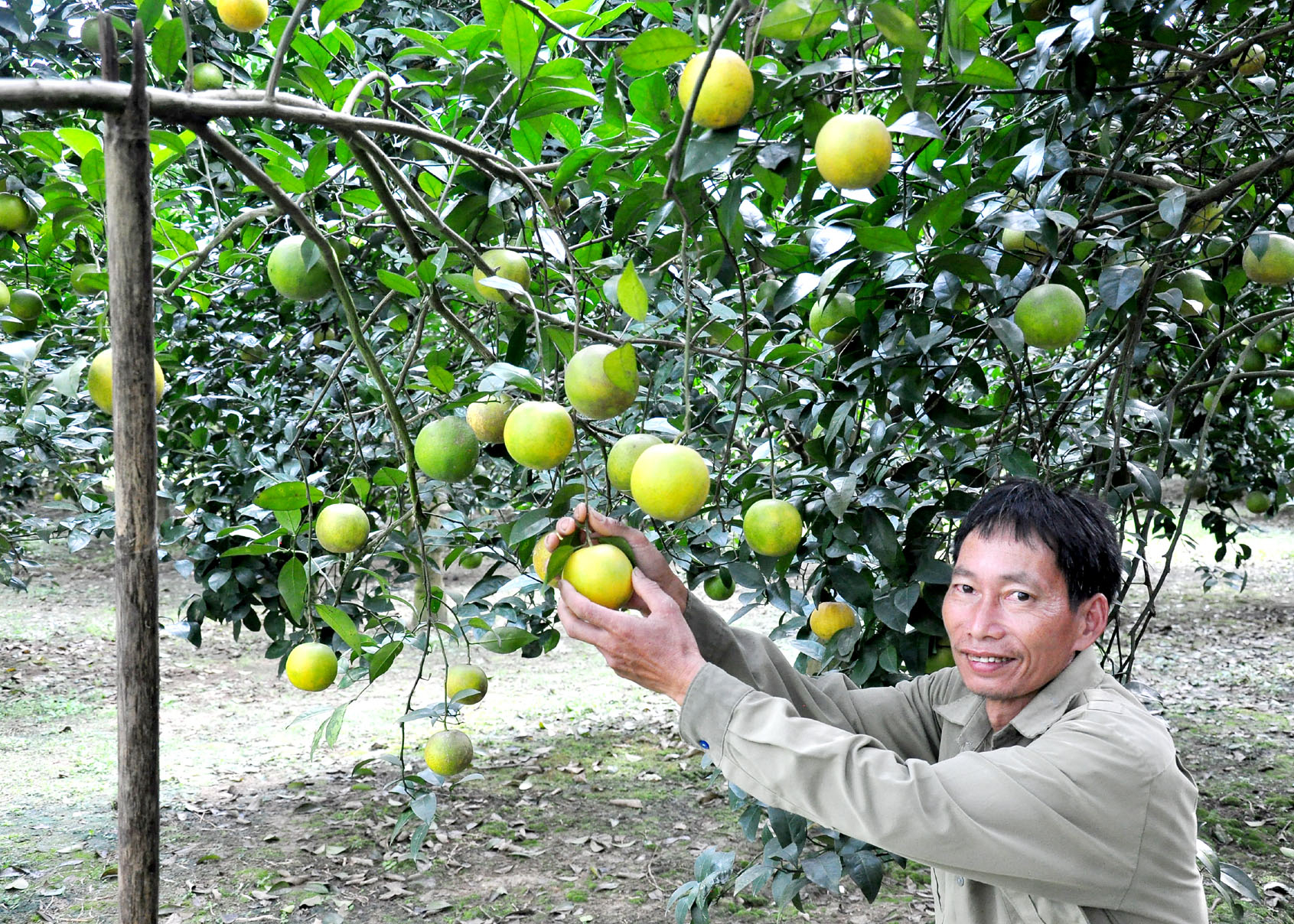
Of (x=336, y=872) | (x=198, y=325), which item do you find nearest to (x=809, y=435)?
(x=198, y=325)

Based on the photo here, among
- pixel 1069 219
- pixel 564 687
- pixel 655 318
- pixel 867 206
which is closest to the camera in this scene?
pixel 1069 219

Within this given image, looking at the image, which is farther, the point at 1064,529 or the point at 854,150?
the point at 1064,529

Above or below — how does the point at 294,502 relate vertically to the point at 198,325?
below

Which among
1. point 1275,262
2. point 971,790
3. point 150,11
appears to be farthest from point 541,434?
point 1275,262

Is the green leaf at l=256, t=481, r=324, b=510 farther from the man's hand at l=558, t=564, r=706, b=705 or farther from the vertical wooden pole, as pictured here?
the vertical wooden pole

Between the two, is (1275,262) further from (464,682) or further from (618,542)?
(464,682)

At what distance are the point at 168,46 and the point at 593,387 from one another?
0.72 m

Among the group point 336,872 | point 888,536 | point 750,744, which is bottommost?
point 336,872

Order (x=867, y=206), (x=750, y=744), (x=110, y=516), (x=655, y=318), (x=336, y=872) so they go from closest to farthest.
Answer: (x=750, y=744), (x=867, y=206), (x=655, y=318), (x=110, y=516), (x=336, y=872)

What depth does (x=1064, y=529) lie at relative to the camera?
57.3 inches

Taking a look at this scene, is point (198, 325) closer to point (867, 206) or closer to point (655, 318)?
point (655, 318)

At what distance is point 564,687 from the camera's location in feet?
21.8

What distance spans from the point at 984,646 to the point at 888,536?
0.88ft

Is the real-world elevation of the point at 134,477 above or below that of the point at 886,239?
below
